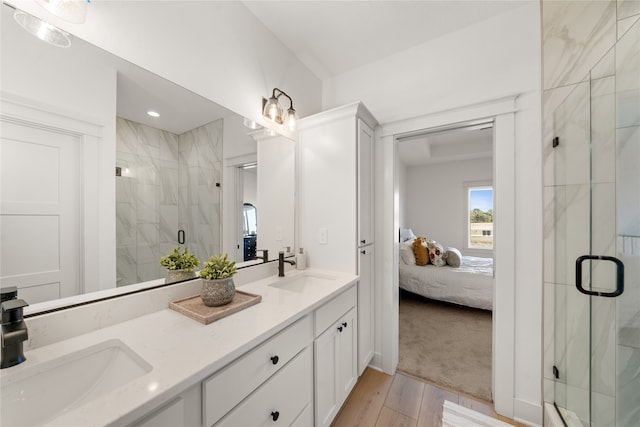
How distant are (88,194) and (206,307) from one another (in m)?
0.64

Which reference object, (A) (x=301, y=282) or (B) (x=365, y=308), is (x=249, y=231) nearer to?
(A) (x=301, y=282)

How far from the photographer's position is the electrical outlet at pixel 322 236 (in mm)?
1843

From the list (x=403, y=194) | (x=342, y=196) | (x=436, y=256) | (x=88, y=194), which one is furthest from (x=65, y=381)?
(x=403, y=194)

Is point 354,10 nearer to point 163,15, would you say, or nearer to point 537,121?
point 163,15

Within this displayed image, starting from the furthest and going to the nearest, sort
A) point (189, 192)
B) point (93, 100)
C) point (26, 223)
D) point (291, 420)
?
point (189, 192) < point (291, 420) < point (93, 100) < point (26, 223)

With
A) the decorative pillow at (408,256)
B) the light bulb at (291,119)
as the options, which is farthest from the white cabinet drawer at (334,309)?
the decorative pillow at (408,256)

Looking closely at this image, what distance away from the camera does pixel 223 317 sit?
38.5 inches

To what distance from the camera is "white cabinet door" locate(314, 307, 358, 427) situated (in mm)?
1250

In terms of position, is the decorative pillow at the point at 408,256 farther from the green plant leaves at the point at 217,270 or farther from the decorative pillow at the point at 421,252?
the green plant leaves at the point at 217,270

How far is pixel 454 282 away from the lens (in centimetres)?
310

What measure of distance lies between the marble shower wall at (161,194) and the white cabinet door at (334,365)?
0.85m

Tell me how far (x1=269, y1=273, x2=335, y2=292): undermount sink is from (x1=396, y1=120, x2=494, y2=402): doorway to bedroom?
108cm

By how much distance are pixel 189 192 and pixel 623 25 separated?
7.94ft

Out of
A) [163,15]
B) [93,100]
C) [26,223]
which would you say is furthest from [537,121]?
[26,223]
